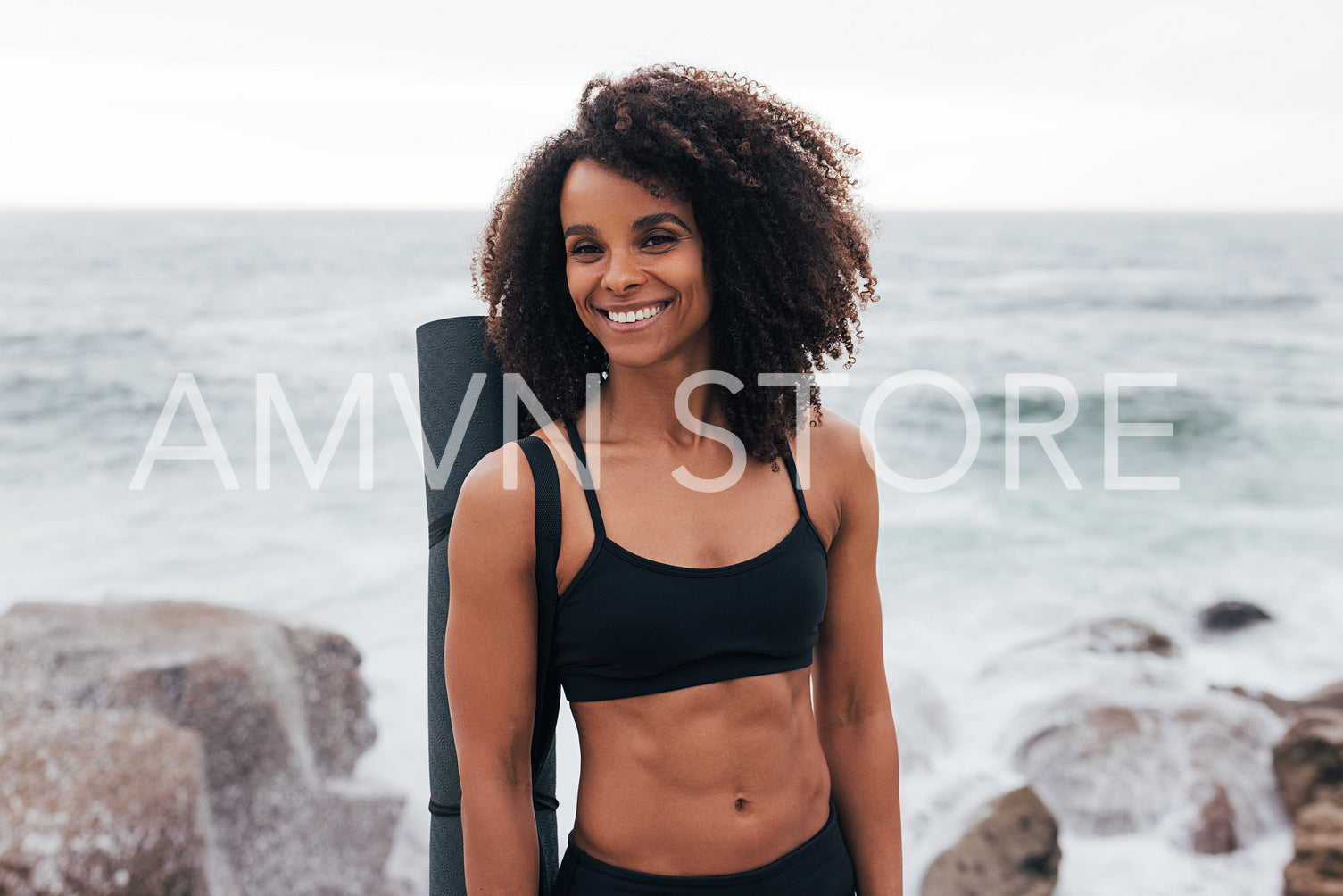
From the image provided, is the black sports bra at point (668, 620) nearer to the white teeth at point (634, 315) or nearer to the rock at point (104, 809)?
the white teeth at point (634, 315)

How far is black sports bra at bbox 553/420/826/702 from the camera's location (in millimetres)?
1511

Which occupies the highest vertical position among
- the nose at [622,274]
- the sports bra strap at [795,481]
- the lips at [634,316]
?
the nose at [622,274]

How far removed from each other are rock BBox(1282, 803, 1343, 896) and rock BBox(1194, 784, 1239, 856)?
0.82m

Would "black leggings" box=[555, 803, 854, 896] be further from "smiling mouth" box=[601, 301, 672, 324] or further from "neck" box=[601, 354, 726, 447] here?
"smiling mouth" box=[601, 301, 672, 324]

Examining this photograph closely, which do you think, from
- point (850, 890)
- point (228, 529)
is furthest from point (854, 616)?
point (228, 529)

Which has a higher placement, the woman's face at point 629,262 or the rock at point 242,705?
the woman's face at point 629,262

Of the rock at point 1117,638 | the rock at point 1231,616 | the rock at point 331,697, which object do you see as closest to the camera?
the rock at point 331,697

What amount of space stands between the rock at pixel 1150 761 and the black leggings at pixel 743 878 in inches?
178

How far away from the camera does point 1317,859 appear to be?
431cm

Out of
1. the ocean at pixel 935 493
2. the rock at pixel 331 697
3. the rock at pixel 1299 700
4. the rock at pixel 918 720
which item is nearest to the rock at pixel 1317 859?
the ocean at pixel 935 493

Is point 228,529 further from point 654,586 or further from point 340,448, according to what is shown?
point 654,586

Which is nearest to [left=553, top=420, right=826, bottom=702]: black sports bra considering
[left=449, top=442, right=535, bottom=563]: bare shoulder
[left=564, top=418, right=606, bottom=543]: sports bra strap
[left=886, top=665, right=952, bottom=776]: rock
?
[left=564, top=418, right=606, bottom=543]: sports bra strap

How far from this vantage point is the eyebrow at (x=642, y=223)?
1.55 m

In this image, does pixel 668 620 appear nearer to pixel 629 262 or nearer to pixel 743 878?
pixel 743 878
